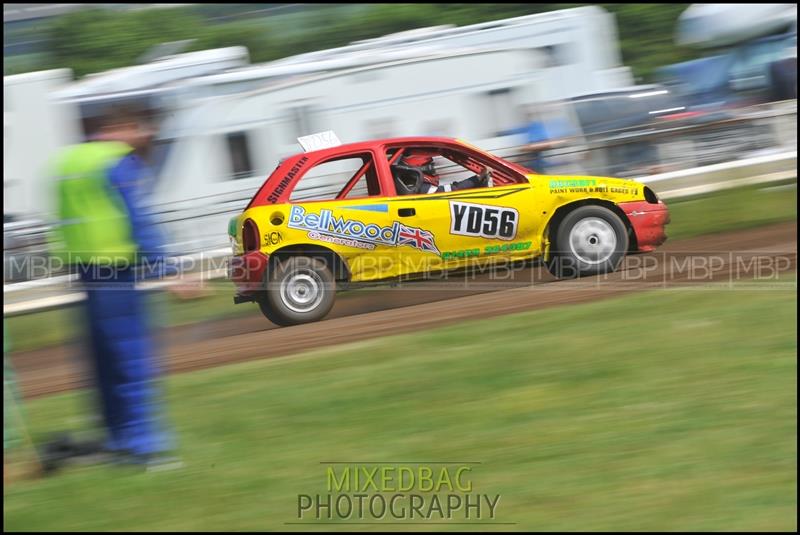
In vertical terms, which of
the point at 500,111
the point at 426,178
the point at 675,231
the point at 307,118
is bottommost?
the point at 675,231

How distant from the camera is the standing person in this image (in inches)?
198

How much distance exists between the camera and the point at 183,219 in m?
13.0

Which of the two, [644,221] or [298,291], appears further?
[644,221]

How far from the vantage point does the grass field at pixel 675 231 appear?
10773 mm

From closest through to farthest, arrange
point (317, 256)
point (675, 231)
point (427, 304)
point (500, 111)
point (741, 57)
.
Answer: point (317, 256) → point (427, 304) → point (675, 231) → point (500, 111) → point (741, 57)

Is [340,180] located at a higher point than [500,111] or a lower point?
lower

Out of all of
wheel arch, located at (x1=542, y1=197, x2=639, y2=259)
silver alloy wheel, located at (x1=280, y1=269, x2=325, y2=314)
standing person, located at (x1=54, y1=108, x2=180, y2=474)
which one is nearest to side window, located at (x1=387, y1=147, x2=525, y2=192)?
wheel arch, located at (x1=542, y1=197, x2=639, y2=259)

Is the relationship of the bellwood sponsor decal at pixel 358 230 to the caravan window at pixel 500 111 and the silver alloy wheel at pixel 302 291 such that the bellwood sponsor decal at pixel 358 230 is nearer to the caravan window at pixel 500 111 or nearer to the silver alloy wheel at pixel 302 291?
the silver alloy wheel at pixel 302 291

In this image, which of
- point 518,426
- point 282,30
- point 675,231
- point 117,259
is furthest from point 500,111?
point 282,30

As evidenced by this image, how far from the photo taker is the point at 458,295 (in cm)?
944

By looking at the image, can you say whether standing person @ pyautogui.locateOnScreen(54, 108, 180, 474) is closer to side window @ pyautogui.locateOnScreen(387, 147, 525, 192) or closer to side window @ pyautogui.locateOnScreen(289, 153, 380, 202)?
side window @ pyautogui.locateOnScreen(289, 153, 380, 202)

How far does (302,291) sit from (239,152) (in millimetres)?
5841

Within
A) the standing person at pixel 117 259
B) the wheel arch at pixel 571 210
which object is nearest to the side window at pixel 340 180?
the wheel arch at pixel 571 210

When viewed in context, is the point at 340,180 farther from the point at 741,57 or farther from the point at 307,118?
the point at 741,57
